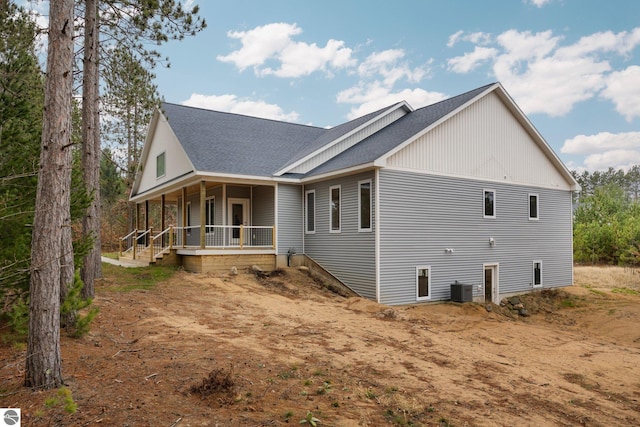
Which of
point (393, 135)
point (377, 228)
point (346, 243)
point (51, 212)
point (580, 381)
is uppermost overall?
point (393, 135)

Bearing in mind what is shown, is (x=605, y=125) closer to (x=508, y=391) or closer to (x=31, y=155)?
(x=508, y=391)

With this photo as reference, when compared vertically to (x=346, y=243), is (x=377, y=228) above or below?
above

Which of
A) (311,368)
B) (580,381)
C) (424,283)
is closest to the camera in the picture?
(311,368)

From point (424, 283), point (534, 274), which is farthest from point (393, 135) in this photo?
point (534, 274)

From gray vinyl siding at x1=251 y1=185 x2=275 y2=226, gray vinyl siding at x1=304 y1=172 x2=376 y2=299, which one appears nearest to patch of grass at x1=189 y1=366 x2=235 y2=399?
gray vinyl siding at x1=304 y1=172 x2=376 y2=299

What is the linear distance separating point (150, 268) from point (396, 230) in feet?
30.1

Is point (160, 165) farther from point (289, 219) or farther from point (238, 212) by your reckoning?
point (289, 219)

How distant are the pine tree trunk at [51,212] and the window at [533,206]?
17.5 meters

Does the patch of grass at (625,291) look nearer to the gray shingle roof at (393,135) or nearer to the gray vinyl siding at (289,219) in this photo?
the gray shingle roof at (393,135)

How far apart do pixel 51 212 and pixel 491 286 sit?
15.8m

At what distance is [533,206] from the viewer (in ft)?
59.9

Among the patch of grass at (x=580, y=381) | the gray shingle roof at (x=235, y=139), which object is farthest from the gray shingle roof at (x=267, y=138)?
the patch of grass at (x=580, y=381)

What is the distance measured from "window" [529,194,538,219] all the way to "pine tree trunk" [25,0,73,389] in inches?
690

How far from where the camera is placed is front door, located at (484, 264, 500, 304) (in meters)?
16.8
